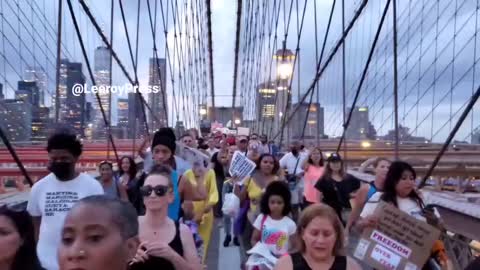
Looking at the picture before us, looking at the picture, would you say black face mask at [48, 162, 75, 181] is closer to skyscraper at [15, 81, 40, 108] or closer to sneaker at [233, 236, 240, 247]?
skyscraper at [15, 81, 40, 108]

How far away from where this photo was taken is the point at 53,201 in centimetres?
317

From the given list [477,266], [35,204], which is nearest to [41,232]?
[35,204]

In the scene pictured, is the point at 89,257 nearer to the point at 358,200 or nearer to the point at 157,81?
the point at 358,200

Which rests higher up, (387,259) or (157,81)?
(157,81)

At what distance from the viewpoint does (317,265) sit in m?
2.65

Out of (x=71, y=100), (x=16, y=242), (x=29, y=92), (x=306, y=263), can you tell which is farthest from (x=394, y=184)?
(x=71, y=100)

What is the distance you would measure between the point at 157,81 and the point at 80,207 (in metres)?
19.6

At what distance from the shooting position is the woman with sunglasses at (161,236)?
2.12m

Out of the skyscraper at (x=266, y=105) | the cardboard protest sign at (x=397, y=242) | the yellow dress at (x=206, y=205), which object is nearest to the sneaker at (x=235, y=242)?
the yellow dress at (x=206, y=205)

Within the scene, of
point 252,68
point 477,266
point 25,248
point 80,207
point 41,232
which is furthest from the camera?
point 252,68

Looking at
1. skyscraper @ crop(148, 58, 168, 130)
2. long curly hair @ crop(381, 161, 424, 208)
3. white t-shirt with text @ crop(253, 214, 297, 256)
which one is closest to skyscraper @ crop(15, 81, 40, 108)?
white t-shirt with text @ crop(253, 214, 297, 256)

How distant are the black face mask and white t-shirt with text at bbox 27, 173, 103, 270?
2cm

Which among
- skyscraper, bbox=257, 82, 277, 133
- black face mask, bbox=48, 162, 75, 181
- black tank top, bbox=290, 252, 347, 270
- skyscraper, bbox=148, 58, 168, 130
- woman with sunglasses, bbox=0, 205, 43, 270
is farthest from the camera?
skyscraper, bbox=257, 82, 277, 133

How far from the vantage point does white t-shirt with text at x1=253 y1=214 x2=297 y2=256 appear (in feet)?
13.8
